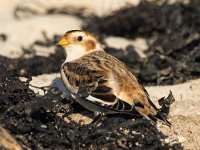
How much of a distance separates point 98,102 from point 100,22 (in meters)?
4.93

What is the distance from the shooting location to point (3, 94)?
6785 mm

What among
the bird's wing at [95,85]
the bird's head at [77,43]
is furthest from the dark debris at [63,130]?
the bird's head at [77,43]

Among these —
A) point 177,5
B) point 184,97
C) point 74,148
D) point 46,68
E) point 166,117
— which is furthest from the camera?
point 177,5

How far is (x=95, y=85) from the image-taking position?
21.7ft

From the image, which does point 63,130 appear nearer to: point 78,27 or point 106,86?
point 106,86

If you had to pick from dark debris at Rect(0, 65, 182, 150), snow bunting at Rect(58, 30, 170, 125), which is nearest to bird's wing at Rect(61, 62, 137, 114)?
snow bunting at Rect(58, 30, 170, 125)

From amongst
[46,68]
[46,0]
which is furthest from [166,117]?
[46,0]

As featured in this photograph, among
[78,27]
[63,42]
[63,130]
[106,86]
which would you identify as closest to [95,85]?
[106,86]

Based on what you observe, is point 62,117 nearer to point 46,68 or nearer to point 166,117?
point 166,117

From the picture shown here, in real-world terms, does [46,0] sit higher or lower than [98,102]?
higher

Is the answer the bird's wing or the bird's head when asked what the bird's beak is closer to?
the bird's head

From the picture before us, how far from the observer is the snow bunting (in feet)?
21.2

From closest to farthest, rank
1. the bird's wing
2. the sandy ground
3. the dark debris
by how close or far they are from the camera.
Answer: the dark debris → the bird's wing → the sandy ground

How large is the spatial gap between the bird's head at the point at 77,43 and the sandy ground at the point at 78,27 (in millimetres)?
643
